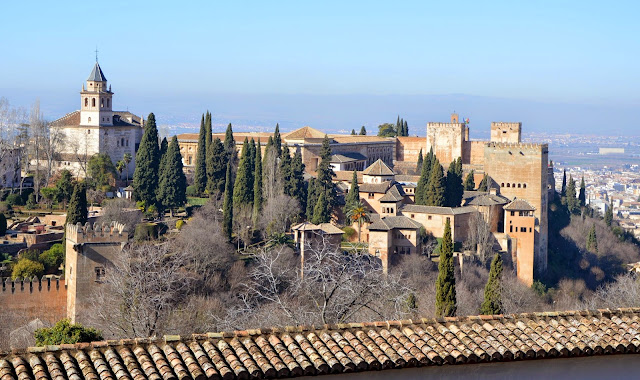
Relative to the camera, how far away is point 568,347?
10086mm

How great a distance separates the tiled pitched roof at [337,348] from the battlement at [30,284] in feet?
66.5

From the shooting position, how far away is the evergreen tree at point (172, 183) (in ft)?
131

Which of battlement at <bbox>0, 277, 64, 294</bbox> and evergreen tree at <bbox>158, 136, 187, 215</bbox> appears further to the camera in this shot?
evergreen tree at <bbox>158, 136, 187, 215</bbox>

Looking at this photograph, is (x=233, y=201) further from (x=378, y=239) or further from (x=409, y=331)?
(x=409, y=331)

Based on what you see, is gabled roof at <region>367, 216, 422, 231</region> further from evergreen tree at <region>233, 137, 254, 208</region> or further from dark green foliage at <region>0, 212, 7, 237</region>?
dark green foliage at <region>0, 212, 7, 237</region>

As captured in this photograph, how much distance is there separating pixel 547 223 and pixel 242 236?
1831 centimetres

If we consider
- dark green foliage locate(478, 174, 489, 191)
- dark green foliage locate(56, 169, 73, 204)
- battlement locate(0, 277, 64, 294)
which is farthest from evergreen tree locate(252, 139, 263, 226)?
dark green foliage locate(478, 174, 489, 191)

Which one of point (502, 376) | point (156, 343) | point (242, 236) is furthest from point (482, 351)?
point (242, 236)

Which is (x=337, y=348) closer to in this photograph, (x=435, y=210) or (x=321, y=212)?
(x=321, y=212)

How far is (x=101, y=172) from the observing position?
139 feet

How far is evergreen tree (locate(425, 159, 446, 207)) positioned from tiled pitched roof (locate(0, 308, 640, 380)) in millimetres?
32088

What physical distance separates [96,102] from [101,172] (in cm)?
495

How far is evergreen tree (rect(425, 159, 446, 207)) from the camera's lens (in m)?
43.1

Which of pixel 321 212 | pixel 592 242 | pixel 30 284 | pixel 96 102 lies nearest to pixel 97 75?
pixel 96 102
